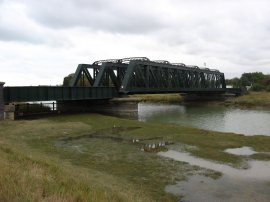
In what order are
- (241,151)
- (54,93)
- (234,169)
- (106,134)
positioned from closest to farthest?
1. (234,169)
2. (241,151)
3. (106,134)
4. (54,93)

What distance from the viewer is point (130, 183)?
14.6 meters

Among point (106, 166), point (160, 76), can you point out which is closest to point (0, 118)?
point (106, 166)

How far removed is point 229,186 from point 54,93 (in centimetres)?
3917

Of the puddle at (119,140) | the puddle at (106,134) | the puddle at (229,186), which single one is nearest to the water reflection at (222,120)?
the puddle at (106,134)

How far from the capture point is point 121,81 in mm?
73000

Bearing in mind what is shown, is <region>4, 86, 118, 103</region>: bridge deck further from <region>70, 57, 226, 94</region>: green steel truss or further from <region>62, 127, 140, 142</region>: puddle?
<region>62, 127, 140, 142</region>: puddle

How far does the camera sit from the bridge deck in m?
44.3

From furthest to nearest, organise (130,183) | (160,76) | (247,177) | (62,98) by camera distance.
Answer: (160,76)
(62,98)
(247,177)
(130,183)

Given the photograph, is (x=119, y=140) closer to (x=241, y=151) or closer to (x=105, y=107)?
(x=241, y=151)

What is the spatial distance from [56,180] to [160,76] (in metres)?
69.0

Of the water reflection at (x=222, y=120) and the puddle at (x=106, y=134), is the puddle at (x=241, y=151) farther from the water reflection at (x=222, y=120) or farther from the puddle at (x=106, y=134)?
the water reflection at (x=222, y=120)

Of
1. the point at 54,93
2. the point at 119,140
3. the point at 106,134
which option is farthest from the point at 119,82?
the point at 119,140

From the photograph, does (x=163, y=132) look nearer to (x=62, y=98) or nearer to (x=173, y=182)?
(x=173, y=182)

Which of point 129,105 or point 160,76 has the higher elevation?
point 160,76
